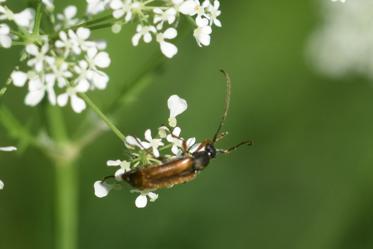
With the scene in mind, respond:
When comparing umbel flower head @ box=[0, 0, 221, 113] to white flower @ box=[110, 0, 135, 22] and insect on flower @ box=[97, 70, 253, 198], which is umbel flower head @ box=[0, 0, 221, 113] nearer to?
white flower @ box=[110, 0, 135, 22]

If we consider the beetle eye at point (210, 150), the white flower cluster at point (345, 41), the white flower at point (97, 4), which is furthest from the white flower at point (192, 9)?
the white flower cluster at point (345, 41)

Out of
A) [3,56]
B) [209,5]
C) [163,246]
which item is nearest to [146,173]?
[209,5]

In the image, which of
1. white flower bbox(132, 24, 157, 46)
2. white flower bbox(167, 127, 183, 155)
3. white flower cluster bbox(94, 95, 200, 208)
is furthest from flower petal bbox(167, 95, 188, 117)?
white flower bbox(132, 24, 157, 46)

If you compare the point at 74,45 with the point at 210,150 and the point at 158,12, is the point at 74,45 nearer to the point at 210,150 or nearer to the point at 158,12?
the point at 158,12

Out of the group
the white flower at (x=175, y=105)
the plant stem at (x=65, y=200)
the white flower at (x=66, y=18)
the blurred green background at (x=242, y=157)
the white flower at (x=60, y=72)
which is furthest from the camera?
the blurred green background at (x=242, y=157)

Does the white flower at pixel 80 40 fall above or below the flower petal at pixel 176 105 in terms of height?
above

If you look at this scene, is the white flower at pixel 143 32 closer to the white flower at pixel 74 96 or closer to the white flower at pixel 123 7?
the white flower at pixel 123 7

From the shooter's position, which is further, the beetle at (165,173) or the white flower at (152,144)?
the white flower at (152,144)
